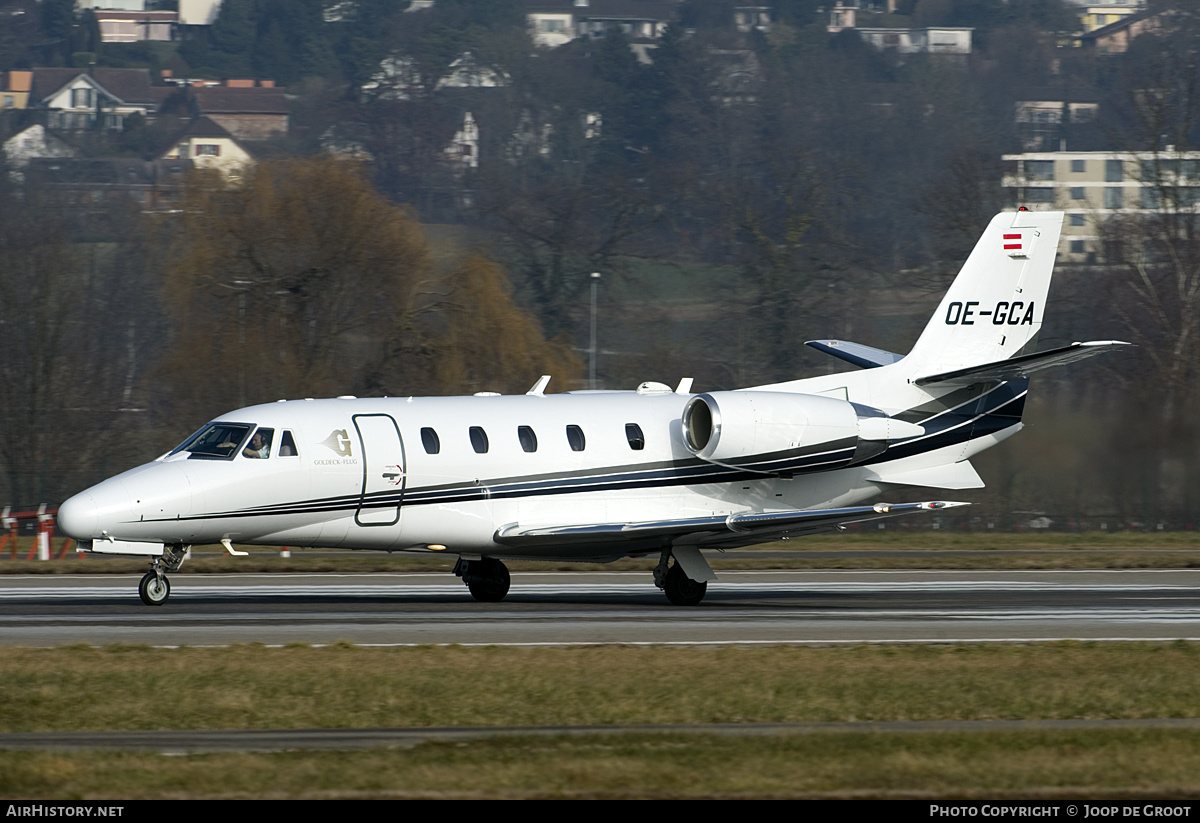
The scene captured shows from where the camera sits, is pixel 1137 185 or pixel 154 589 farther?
pixel 1137 185

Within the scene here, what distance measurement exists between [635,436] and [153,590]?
24.3 feet

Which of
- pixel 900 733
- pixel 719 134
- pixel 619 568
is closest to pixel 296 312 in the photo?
pixel 619 568

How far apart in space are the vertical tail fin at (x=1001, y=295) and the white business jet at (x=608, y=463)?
0.09 ft

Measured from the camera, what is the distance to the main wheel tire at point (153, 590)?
73.1 feet

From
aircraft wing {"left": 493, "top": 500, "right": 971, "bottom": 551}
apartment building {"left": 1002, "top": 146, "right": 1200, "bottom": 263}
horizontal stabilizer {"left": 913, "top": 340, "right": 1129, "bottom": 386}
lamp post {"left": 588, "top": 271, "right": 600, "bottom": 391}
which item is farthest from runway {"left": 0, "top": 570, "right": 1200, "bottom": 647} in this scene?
apartment building {"left": 1002, "top": 146, "right": 1200, "bottom": 263}

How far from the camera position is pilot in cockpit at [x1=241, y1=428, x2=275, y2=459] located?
883 inches

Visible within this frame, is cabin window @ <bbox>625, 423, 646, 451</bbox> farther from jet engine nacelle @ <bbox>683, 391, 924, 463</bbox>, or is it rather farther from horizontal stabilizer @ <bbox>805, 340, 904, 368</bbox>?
horizontal stabilizer @ <bbox>805, 340, 904, 368</bbox>

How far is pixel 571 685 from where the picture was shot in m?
15.1

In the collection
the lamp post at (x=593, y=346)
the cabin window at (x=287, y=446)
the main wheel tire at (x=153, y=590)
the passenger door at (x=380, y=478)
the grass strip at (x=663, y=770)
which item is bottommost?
the lamp post at (x=593, y=346)

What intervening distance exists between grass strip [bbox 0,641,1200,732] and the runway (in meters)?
1.62

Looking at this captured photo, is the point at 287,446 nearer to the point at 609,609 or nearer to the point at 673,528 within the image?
the point at 609,609

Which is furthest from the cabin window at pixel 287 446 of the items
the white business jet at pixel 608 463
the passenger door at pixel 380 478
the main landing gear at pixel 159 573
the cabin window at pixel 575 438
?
the cabin window at pixel 575 438

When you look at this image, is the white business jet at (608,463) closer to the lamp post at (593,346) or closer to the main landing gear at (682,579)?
the main landing gear at (682,579)

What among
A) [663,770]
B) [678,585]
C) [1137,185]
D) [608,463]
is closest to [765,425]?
[608,463]
